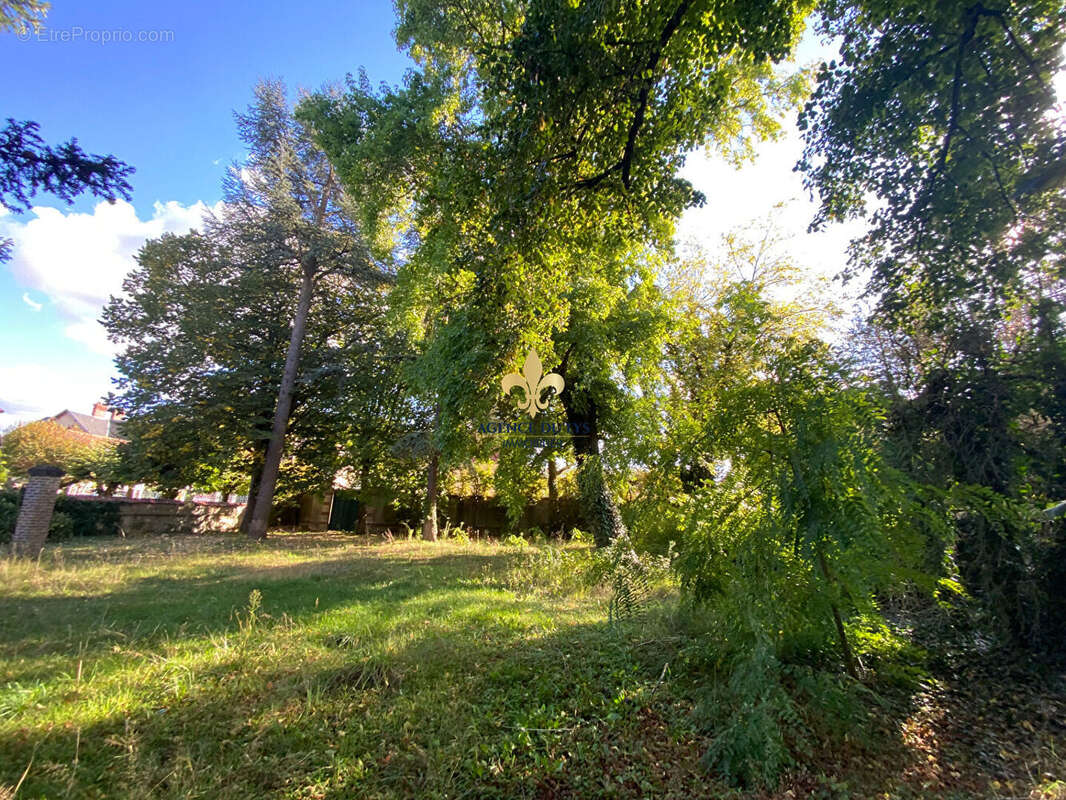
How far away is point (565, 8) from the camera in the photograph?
3.61 meters

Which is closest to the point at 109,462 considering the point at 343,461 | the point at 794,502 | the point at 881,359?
the point at 343,461

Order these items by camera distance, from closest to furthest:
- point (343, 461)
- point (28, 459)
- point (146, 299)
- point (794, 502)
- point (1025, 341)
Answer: point (794, 502), point (1025, 341), point (146, 299), point (343, 461), point (28, 459)

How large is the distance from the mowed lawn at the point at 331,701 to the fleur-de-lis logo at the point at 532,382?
14.6 feet

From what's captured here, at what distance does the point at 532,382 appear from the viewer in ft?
29.1

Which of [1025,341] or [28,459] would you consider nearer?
[1025,341]

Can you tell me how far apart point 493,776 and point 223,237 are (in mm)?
16359

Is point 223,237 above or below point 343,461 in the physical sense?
above

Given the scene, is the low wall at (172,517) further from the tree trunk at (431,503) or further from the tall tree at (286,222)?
the tree trunk at (431,503)

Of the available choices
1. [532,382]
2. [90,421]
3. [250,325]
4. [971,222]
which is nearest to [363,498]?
[250,325]

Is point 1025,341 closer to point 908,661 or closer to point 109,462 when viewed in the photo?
point 908,661

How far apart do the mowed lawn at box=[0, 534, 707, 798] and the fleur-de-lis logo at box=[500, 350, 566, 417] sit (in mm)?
4437

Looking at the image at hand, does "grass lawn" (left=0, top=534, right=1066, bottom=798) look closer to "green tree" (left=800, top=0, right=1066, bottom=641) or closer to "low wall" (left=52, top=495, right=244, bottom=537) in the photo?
"green tree" (left=800, top=0, right=1066, bottom=641)

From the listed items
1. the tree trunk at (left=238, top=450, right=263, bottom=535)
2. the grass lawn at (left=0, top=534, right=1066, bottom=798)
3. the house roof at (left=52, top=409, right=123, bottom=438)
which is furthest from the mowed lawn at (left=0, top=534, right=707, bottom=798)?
the house roof at (left=52, top=409, right=123, bottom=438)

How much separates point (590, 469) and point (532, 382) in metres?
2.62
